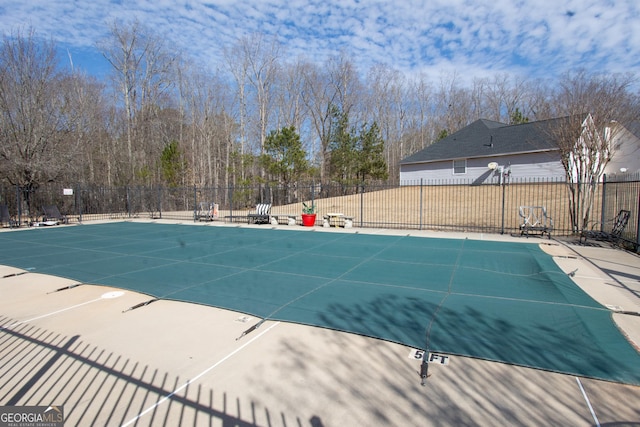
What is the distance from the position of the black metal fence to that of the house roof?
211 centimetres

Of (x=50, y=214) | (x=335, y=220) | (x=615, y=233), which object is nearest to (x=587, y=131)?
(x=615, y=233)

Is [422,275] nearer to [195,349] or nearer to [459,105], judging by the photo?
[195,349]

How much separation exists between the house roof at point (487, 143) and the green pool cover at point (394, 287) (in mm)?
14754

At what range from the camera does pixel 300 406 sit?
273 centimetres

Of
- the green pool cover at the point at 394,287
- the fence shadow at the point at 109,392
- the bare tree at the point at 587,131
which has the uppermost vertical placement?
the bare tree at the point at 587,131

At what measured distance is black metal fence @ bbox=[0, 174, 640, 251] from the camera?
13289 millimetres

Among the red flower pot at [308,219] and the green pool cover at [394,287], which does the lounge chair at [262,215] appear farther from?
the green pool cover at [394,287]

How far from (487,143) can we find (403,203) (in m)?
9.08

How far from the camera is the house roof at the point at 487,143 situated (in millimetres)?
21812

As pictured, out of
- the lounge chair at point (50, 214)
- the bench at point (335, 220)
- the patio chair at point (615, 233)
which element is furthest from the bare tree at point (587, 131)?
the lounge chair at point (50, 214)

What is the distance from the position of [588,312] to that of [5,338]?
752 centimetres

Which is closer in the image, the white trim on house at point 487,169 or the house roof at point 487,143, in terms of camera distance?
the white trim on house at point 487,169

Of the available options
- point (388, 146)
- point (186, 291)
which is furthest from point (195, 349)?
point (388, 146)

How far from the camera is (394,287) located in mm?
5875
